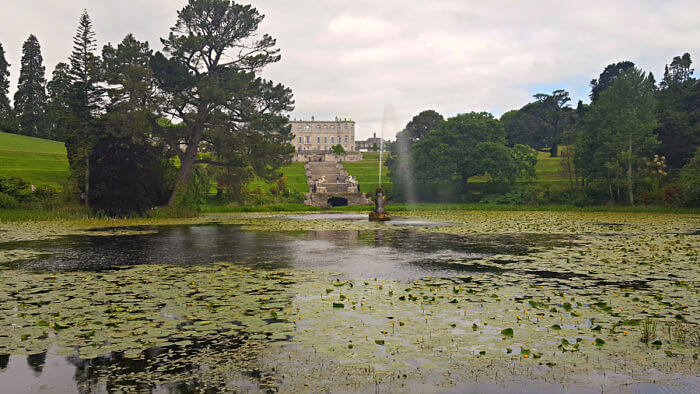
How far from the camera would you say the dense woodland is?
37000mm

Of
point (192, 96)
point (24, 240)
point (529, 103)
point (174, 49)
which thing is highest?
point (529, 103)

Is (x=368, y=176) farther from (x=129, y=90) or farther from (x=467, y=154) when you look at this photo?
(x=129, y=90)

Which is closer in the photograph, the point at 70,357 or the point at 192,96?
the point at 70,357

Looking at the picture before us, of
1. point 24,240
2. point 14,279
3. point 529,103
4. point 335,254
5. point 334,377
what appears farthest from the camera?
point 529,103

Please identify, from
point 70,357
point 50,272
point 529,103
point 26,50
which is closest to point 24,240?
point 50,272

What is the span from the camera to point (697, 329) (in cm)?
784

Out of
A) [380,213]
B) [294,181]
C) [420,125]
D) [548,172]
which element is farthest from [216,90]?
[420,125]

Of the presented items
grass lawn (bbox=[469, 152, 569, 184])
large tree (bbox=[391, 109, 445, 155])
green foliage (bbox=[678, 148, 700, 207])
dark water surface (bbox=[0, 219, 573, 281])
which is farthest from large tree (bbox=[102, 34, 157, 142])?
large tree (bbox=[391, 109, 445, 155])

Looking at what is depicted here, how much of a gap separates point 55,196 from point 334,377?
135 ft

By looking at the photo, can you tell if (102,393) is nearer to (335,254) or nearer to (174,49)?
(335,254)

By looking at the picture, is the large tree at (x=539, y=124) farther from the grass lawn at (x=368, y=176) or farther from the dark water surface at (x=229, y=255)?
the dark water surface at (x=229, y=255)

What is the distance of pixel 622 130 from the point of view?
45.2 meters

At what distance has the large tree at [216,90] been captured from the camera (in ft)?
133

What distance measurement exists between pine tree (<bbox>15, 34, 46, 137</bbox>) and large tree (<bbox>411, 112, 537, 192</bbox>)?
64.1m
